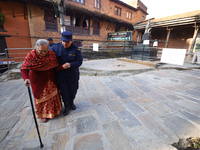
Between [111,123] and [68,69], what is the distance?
1.25 meters

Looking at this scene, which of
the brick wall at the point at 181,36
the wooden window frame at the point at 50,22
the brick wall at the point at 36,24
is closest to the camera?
the brick wall at the point at 36,24

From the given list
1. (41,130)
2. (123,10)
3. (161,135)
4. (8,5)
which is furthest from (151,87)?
(123,10)

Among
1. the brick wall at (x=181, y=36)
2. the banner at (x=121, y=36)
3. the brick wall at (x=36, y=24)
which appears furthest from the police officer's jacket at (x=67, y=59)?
the brick wall at (x=181, y=36)

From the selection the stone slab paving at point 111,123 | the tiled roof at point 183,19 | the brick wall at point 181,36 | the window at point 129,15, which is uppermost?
the window at point 129,15

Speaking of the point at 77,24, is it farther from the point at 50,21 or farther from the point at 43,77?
the point at 43,77

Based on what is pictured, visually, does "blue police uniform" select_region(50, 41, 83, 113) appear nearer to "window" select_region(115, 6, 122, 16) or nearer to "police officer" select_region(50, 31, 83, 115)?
"police officer" select_region(50, 31, 83, 115)

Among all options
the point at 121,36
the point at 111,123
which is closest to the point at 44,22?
the point at 121,36

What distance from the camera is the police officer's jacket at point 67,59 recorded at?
6.08 feet

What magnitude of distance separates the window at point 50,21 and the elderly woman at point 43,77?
1053 centimetres

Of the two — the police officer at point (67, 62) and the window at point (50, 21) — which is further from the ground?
the window at point (50, 21)

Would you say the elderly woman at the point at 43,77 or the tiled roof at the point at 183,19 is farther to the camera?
the tiled roof at the point at 183,19

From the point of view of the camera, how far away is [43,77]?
1737mm

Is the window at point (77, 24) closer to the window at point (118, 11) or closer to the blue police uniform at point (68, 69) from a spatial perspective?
the window at point (118, 11)

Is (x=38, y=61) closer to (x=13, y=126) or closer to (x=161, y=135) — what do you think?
(x=13, y=126)
